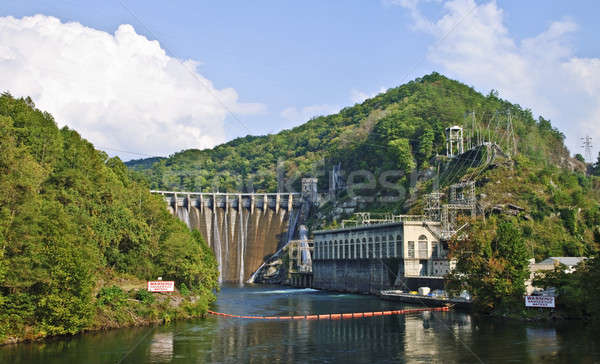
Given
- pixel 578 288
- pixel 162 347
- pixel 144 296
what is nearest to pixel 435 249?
pixel 578 288

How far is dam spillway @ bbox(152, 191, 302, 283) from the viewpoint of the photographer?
143250 millimetres

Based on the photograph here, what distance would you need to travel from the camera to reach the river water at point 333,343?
38.1 metres

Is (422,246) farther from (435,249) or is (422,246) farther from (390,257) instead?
(390,257)

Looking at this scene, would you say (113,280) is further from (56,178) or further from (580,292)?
(580,292)

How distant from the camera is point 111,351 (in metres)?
40.3

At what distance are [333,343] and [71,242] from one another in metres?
22.3

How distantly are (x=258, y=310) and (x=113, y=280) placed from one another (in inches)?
803

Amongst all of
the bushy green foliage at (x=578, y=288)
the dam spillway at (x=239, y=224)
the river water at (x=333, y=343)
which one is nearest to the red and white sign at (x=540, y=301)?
the bushy green foliage at (x=578, y=288)

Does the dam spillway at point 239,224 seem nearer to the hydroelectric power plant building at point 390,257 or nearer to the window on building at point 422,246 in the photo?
the hydroelectric power plant building at point 390,257

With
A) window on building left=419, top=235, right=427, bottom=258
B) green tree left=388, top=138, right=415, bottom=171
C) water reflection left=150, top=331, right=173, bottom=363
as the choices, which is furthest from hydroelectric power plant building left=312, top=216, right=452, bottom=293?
water reflection left=150, top=331, right=173, bottom=363

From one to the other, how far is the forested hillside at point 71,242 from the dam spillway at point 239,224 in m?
65.4

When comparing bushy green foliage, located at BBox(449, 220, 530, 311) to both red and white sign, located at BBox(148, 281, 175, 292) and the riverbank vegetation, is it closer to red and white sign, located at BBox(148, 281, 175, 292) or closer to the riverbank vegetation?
the riverbank vegetation

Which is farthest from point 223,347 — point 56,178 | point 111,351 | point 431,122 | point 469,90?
point 469,90

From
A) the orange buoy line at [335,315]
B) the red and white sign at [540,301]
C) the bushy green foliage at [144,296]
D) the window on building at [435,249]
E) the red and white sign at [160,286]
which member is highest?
the window on building at [435,249]
